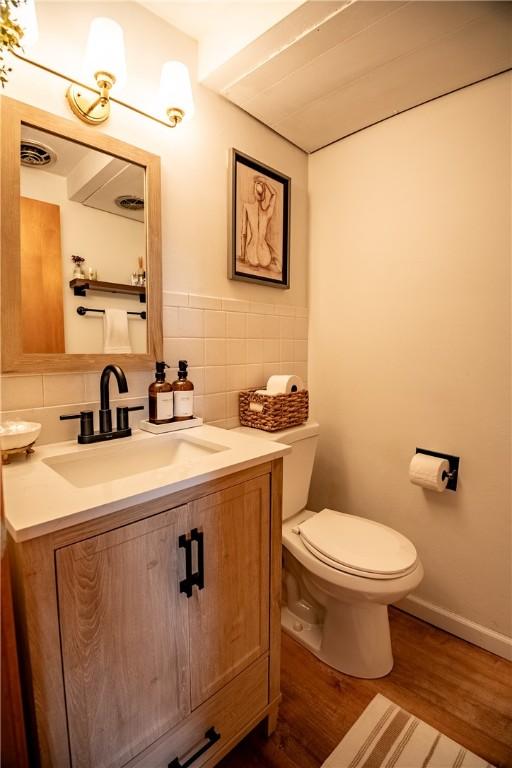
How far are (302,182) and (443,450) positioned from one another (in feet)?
4.75

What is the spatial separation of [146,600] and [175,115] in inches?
55.2

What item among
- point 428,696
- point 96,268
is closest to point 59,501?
point 96,268

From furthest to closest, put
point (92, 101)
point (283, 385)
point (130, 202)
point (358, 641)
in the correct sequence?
point (283, 385) → point (358, 641) → point (130, 202) → point (92, 101)

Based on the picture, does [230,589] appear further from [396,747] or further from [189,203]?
[189,203]

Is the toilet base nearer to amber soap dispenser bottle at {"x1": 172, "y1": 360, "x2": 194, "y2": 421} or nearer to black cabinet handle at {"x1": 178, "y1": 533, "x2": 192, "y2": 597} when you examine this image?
black cabinet handle at {"x1": 178, "y1": 533, "x2": 192, "y2": 597}

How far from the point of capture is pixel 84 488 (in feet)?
2.49

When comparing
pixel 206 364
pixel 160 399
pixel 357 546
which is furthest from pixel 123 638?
pixel 206 364

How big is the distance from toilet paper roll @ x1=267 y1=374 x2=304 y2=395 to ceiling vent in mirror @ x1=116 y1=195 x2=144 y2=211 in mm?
824

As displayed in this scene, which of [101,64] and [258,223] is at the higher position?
[101,64]

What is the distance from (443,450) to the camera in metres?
1.53

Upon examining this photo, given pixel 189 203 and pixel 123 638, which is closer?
pixel 123 638

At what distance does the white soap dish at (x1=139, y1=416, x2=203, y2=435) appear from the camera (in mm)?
1210

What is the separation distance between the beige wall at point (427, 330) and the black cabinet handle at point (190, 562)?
111 cm

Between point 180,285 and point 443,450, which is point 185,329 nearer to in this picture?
point 180,285
